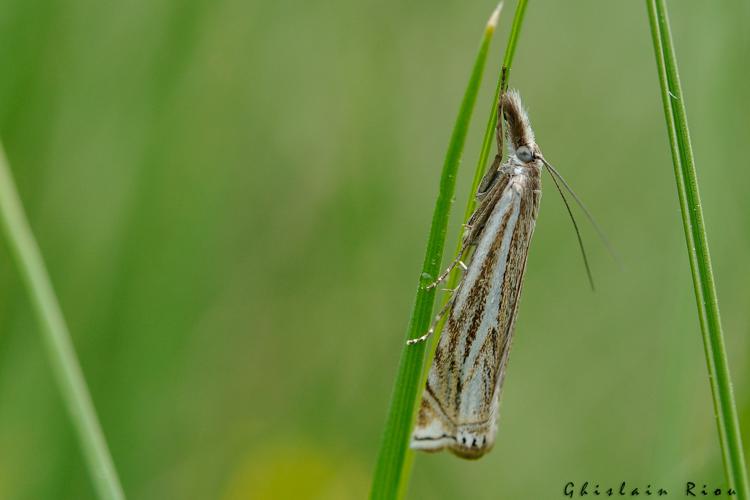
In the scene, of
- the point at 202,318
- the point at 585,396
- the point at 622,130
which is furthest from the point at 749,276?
the point at 202,318

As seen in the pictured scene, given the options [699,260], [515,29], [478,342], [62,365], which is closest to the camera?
[699,260]

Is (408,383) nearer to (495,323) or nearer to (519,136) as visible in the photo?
(495,323)

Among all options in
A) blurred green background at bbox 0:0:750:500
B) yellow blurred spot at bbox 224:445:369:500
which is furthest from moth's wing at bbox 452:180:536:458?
yellow blurred spot at bbox 224:445:369:500

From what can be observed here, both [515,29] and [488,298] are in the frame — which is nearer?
[515,29]

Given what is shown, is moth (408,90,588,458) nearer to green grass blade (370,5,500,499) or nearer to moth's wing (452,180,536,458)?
moth's wing (452,180,536,458)

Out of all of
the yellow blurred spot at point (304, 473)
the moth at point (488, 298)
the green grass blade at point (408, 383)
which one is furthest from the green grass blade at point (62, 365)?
the yellow blurred spot at point (304, 473)

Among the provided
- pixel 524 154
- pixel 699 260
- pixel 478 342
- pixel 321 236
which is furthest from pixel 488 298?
pixel 321 236

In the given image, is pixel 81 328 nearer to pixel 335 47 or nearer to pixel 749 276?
pixel 335 47
